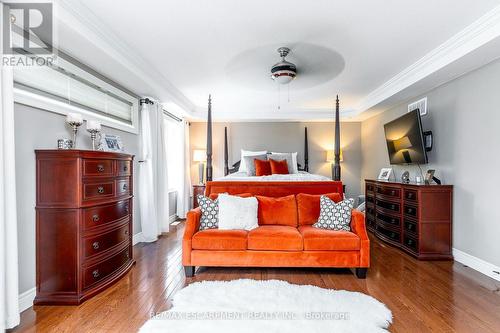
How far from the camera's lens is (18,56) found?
223 centimetres

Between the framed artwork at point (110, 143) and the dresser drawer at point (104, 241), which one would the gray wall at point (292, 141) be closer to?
the framed artwork at point (110, 143)

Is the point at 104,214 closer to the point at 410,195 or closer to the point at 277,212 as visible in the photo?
the point at 277,212

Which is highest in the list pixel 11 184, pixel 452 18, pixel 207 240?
pixel 452 18

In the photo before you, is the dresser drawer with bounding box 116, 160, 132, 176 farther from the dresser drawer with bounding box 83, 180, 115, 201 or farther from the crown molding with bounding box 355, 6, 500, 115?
the crown molding with bounding box 355, 6, 500, 115

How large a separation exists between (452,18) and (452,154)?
6.05 feet

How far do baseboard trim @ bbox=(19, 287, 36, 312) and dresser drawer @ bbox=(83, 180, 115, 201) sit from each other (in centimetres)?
89

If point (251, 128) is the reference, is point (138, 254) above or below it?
below

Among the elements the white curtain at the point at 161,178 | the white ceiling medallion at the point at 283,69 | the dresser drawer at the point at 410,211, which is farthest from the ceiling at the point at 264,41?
the dresser drawer at the point at 410,211

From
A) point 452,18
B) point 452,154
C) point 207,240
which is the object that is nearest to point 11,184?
point 207,240

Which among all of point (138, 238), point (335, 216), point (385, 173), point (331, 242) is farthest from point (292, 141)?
point (138, 238)

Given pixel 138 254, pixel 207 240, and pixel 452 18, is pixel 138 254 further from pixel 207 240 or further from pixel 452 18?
pixel 452 18

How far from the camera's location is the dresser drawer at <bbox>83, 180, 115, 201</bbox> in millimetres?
2379

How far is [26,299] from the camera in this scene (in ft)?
7.31

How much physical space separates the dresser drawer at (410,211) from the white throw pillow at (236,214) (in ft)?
7.07
